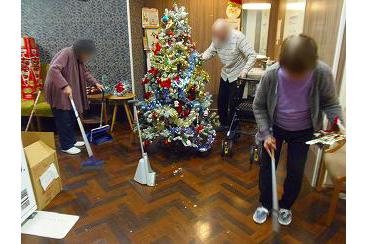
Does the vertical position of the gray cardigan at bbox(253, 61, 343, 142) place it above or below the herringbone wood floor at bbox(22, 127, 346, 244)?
above

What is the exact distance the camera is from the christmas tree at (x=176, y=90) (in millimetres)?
2584

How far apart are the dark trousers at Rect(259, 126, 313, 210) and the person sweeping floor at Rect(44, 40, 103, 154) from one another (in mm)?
1984

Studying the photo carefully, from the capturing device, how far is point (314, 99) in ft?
4.54

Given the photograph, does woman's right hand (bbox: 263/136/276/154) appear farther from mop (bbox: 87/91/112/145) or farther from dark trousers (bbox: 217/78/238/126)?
mop (bbox: 87/91/112/145)

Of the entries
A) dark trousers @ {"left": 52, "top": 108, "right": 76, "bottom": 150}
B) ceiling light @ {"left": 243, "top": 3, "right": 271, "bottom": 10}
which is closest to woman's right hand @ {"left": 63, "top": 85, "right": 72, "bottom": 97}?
dark trousers @ {"left": 52, "top": 108, "right": 76, "bottom": 150}

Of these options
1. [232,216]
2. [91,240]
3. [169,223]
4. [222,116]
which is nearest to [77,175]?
[91,240]

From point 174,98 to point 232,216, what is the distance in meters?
1.27

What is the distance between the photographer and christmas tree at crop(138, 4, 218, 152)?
2.58 m

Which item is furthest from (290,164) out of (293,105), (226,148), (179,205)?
(226,148)

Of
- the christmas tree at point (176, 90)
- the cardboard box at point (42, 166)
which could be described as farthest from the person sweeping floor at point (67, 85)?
the christmas tree at point (176, 90)

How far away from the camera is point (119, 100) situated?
3.37 metres

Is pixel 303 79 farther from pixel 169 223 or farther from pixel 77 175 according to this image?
pixel 77 175

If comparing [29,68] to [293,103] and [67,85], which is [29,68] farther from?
[293,103]

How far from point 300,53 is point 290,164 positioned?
2.58 ft
